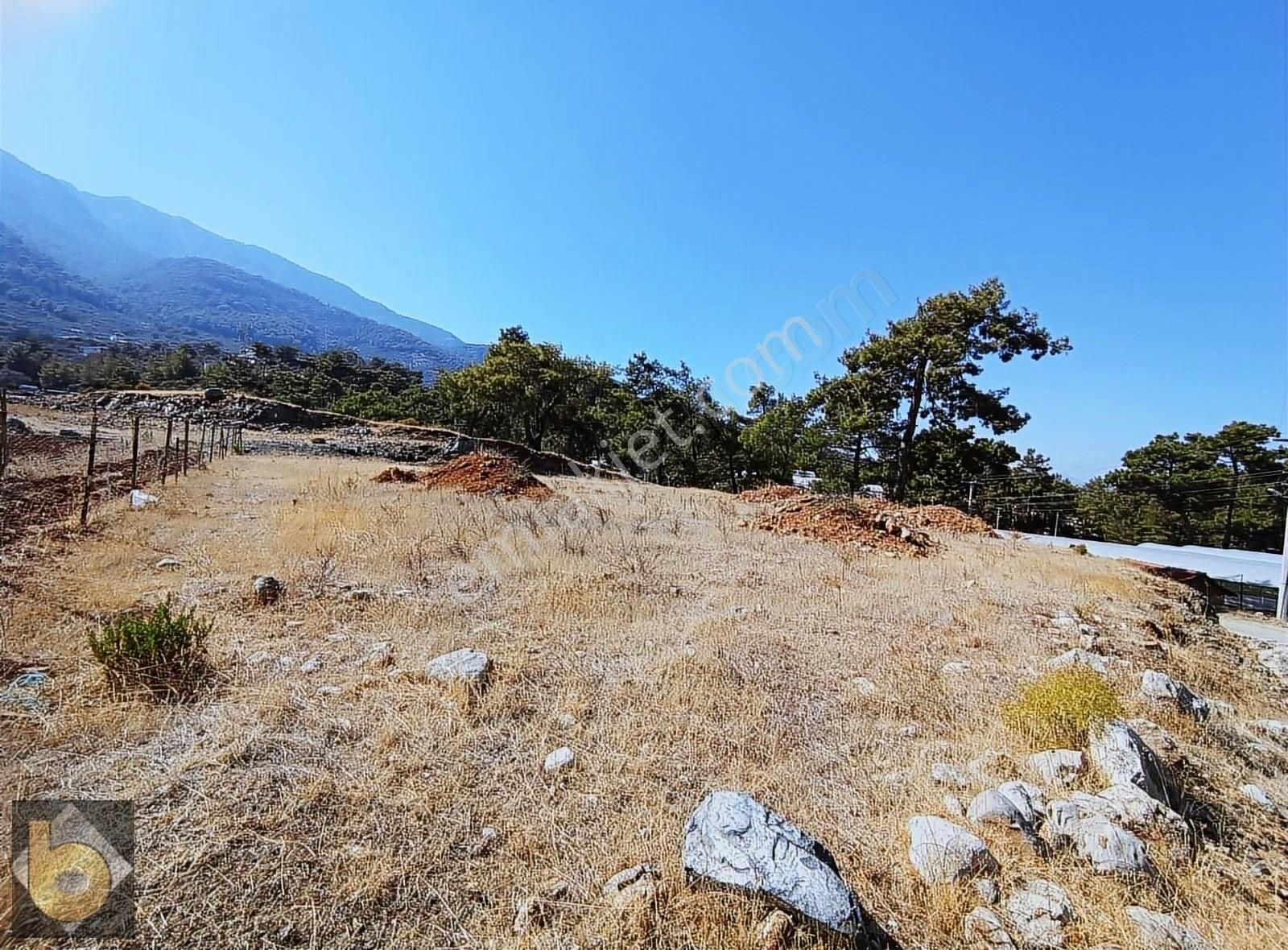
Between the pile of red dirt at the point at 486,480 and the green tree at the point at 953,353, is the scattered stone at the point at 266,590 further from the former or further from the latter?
the green tree at the point at 953,353

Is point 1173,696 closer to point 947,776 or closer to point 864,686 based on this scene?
point 864,686

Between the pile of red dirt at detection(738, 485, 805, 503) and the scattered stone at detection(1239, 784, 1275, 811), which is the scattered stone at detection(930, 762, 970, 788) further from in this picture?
the pile of red dirt at detection(738, 485, 805, 503)

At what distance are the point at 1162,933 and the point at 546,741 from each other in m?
2.61

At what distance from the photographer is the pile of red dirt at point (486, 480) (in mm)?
11859

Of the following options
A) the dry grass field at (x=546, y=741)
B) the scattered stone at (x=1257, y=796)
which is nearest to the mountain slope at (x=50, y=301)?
the dry grass field at (x=546, y=741)

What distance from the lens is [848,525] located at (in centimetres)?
1030

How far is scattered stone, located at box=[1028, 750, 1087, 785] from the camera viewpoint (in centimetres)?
270

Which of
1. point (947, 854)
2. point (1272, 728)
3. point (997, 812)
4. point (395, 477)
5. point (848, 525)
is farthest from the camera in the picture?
point (395, 477)

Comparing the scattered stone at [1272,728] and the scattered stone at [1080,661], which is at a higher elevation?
the scattered stone at [1080,661]

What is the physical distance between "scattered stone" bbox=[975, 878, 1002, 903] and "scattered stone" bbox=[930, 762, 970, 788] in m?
0.66

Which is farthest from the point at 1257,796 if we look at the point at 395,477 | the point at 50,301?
the point at 50,301

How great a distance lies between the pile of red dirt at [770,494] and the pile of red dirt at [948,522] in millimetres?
2932

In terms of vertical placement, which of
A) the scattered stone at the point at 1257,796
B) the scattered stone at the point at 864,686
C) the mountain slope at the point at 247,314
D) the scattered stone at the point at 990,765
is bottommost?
the scattered stone at the point at 864,686

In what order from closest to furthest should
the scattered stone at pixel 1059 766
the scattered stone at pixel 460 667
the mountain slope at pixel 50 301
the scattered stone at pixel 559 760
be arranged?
the scattered stone at pixel 559 760
the scattered stone at pixel 1059 766
the scattered stone at pixel 460 667
the mountain slope at pixel 50 301
